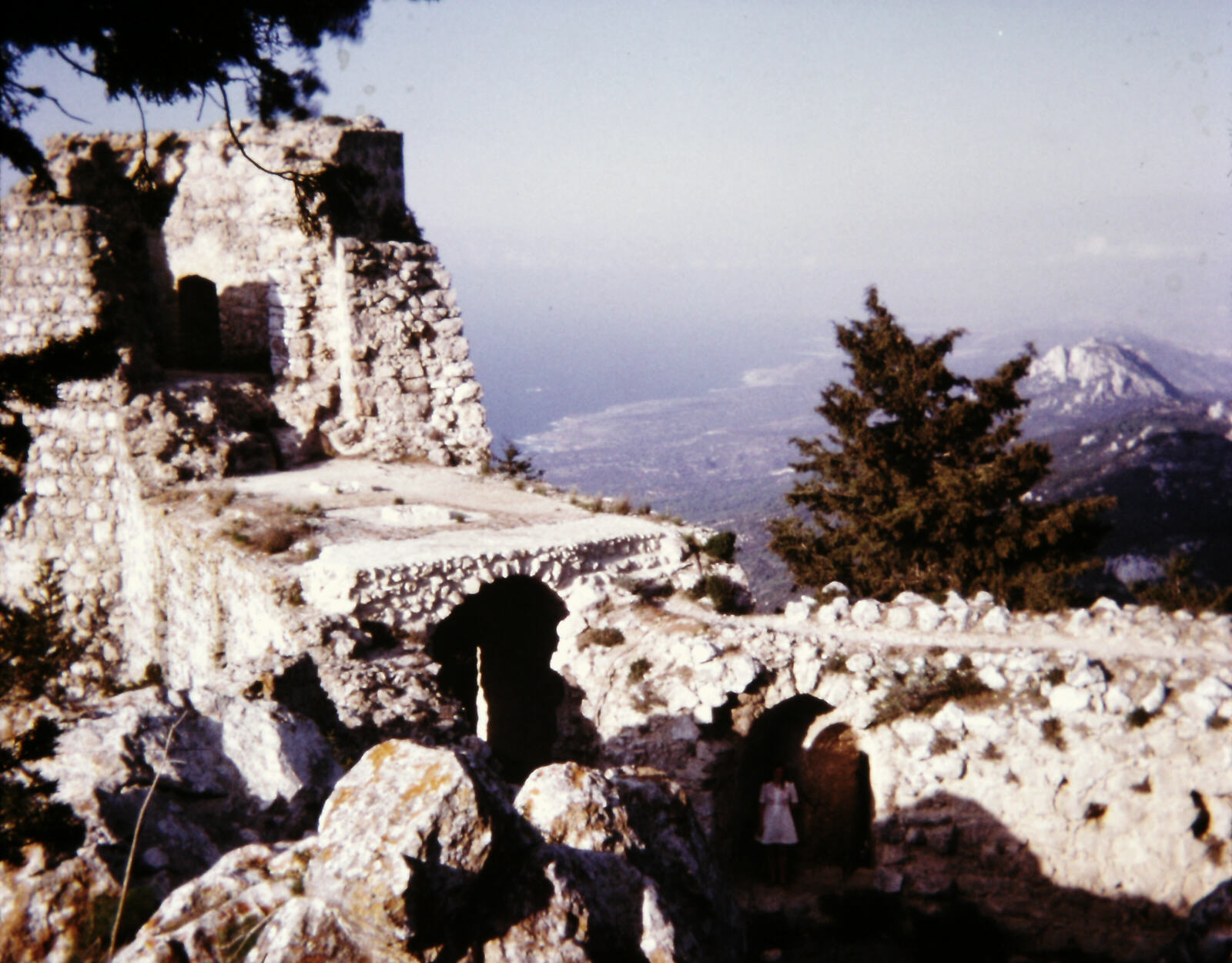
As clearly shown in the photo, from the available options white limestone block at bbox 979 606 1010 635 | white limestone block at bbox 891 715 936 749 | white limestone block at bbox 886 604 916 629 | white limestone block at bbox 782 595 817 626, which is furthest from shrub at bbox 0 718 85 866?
white limestone block at bbox 979 606 1010 635

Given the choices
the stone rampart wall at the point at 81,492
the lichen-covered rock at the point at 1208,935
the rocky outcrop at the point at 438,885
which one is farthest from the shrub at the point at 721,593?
the stone rampart wall at the point at 81,492

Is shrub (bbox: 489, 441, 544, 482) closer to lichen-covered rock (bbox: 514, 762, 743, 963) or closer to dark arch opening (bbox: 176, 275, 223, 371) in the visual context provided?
dark arch opening (bbox: 176, 275, 223, 371)

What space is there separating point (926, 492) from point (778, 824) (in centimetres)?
1009

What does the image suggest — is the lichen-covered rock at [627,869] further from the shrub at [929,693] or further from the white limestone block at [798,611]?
the white limestone block at [798,611]

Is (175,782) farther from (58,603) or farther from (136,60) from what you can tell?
(58,603)

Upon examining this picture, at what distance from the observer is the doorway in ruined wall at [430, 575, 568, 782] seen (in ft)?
40.7

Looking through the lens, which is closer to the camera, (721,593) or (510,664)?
(721,593)

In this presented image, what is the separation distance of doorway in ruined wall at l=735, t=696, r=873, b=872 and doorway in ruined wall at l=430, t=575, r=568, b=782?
2.94m

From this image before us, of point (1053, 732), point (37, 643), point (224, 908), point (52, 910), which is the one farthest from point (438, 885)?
point (37, 643)

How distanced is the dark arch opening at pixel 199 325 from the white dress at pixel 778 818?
13.2 m

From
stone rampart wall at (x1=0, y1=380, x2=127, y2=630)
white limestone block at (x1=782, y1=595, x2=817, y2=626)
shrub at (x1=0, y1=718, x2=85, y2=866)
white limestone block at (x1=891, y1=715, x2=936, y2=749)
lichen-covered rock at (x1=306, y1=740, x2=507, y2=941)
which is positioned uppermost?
stone rampart wall at (x1=0, y1=380, x2=127, y2=630)

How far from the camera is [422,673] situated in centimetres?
934

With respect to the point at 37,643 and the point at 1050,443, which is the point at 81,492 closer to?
the point at 37,643

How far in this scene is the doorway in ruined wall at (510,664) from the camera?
1240 cm
